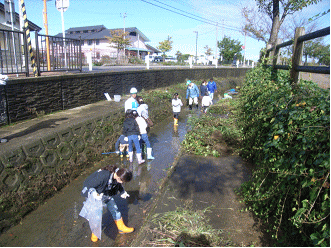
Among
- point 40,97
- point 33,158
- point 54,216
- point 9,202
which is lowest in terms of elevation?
point 54,216

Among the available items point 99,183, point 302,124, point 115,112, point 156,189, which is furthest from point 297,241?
point 115,112

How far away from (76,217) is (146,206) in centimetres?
125

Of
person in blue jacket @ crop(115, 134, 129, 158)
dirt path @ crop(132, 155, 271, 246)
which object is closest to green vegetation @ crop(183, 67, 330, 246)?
dirt path @ crop(132, 155, 271, 246)

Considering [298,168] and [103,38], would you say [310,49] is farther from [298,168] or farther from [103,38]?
[103,38]

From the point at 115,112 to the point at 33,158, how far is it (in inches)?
150

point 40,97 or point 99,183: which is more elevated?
point 40,97

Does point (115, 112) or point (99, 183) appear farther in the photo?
point (115, 112)

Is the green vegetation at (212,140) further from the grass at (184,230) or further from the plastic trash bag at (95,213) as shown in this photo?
the plastic trash bag at (95,213)

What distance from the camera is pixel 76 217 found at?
4.59m

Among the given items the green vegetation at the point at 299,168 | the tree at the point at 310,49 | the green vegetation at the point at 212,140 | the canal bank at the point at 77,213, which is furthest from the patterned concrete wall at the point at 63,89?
the tree at the point at 310,49

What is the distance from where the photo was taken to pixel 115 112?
870cm

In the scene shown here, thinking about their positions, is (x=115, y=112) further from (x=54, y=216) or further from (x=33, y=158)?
(x=54, y=216)

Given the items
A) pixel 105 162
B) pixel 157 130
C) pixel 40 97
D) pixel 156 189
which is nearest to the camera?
pixel 156 189

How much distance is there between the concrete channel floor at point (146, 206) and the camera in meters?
3.58
